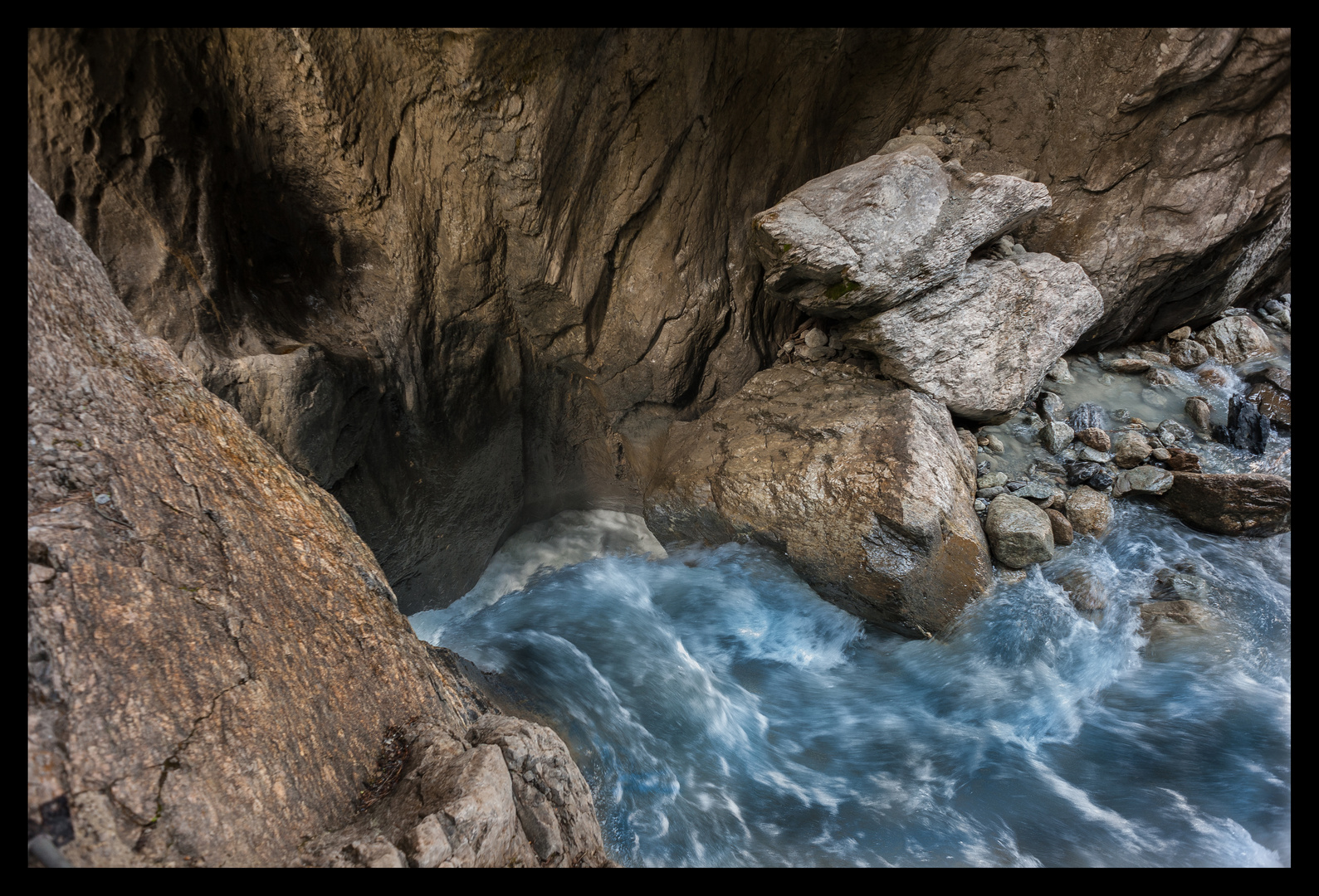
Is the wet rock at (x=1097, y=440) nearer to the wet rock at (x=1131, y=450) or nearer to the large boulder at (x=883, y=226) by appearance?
the wet rock at (x=1131, y=450)

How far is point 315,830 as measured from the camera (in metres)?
1.84

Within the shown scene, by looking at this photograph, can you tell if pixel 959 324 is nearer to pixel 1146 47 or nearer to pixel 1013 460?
pixel 1013 460

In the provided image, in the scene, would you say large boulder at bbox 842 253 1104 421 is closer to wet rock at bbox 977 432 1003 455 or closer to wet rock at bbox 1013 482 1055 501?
wet rock at bbox 977 432 1003 455

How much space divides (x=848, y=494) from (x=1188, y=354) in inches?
160

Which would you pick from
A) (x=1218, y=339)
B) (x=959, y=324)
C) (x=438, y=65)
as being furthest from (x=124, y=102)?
(x=1218, y=339)

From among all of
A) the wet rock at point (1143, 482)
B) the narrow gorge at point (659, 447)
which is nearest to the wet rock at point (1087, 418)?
the narrow gorge at point (659, 447)

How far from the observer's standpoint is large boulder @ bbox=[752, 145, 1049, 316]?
4.27 m

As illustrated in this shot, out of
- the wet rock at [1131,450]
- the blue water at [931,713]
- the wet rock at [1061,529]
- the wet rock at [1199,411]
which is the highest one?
the wet rock at [1199,411]

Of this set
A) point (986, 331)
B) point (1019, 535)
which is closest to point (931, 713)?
point (1019, 535)

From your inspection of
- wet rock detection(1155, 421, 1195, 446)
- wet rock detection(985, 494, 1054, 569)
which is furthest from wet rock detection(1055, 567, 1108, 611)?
wet rock detection(1155, 421, 1195, 446)

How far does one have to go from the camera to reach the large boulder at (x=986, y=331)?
463 cm

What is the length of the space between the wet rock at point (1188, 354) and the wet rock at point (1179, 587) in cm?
256

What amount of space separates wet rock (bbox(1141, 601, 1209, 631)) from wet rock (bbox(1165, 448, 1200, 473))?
1.21 metres

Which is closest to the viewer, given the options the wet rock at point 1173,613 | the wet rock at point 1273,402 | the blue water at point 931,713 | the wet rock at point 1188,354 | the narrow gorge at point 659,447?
the narrow gorge at point 659,447
